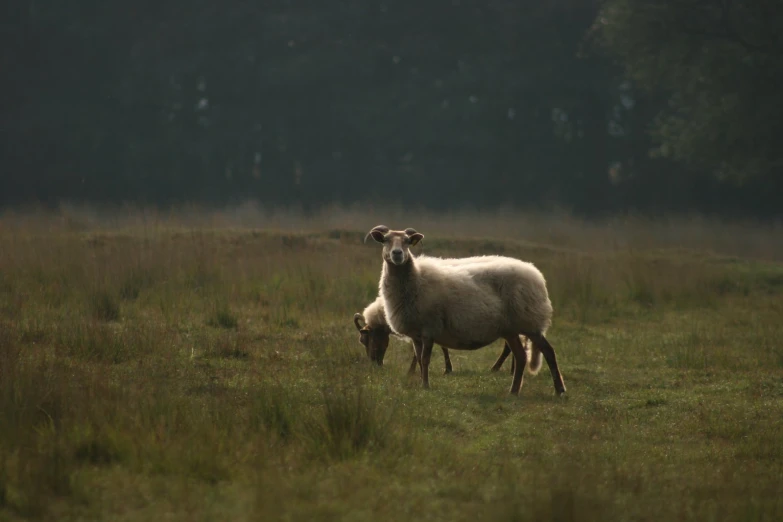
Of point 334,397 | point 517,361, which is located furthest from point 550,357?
point 334,397

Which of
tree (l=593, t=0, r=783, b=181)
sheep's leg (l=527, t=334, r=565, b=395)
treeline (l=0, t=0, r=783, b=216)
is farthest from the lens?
treeline (l=0, t=0, r=783, b=216)

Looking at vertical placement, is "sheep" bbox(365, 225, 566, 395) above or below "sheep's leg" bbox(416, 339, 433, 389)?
above

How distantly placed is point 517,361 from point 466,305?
69 centimetres

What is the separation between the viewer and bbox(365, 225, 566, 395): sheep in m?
9.54

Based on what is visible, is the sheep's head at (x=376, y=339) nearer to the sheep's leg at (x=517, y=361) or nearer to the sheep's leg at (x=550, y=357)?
the sheep's leg at (x=517, y=361)

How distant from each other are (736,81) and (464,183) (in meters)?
13.8

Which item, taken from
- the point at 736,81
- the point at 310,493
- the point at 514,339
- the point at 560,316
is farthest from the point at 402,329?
the point at 736,81

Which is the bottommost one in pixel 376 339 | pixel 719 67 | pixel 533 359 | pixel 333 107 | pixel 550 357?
pixel 376 339

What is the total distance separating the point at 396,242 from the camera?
31.9 ft

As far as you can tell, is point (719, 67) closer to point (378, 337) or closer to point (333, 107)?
point (333, 107)

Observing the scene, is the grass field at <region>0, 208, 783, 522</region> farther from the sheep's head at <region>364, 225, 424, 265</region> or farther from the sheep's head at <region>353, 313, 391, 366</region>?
the sheep's head at <region>364, 225, 424, 265</region>

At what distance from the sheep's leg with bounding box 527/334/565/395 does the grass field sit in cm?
15

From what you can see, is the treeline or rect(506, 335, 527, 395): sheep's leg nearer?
rect(506, 335, 527, 395): sheep's leg

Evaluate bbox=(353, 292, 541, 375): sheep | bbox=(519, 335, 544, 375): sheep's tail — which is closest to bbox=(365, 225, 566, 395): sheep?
bbox=(519, 335, 544, 375): sheep's tail
